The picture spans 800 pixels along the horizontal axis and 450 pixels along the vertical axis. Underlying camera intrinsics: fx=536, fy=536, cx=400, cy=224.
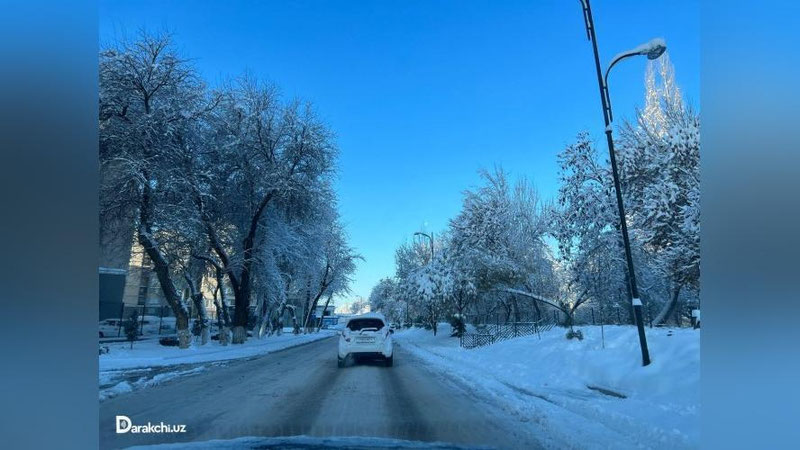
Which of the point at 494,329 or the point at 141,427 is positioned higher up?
the point at 141,427

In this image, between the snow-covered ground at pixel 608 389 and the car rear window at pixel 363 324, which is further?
the car rear window at pixel 363 324

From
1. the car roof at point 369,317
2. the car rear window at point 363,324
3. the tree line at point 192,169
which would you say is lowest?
the car rear window at point 363,324

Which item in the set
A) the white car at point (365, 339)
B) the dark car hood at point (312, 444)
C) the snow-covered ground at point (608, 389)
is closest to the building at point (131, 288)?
the dark car hood at point (312, 444)

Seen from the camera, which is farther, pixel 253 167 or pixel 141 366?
pixel 253 167

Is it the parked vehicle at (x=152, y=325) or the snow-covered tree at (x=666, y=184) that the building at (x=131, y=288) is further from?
the snow-covered tree at (x=666, y=184)

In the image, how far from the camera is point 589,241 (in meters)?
14.8

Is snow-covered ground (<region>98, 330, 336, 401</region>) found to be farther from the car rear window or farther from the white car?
the car rear window

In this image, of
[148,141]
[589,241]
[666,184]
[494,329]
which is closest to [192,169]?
[148,141]

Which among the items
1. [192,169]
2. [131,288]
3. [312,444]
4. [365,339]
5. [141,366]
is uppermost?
[192,169]

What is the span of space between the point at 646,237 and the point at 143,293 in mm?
8977

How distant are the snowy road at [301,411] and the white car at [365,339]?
360 centimetres

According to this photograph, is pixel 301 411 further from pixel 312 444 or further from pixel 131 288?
pixel 131 288

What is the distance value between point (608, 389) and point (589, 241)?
6839 millimetres

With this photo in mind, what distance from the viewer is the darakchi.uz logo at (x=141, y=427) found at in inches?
151
